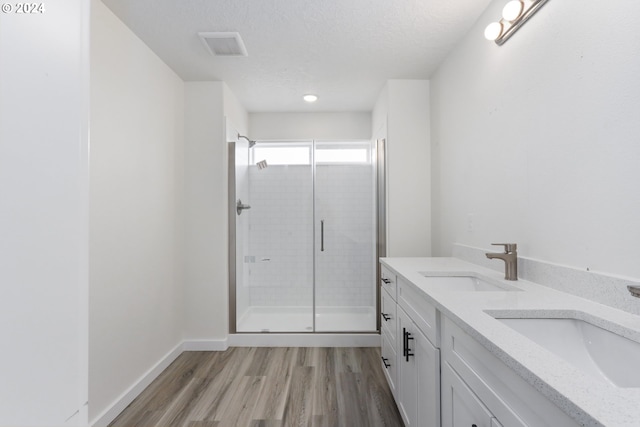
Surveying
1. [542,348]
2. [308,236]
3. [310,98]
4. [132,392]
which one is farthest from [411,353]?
[310,98]

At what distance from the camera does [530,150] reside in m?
1.50

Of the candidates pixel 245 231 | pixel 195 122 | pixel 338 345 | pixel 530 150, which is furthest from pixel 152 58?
pixel 338 345

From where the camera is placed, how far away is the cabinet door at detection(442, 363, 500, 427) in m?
0.87

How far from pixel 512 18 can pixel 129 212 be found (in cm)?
248

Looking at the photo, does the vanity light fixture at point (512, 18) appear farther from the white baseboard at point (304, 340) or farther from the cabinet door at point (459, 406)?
the white baseboard at point (304, 340)

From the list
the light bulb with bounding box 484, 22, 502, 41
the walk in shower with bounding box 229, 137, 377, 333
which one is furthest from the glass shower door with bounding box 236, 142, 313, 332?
the light bulb with bounding box 484, 22, 502, 41

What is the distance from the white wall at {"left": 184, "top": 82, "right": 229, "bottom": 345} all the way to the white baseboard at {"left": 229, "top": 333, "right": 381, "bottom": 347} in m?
0.21

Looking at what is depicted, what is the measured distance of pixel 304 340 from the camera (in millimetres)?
3025

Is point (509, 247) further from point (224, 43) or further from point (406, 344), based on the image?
point (224, 43)

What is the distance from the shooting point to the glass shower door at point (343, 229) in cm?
336

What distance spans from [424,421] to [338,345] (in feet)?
5.58

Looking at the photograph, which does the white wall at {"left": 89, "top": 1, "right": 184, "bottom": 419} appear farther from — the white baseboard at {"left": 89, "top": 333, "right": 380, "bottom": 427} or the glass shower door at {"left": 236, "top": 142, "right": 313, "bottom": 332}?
the glass shower door at {"left": 236, "top": 142, "right": 313, "bottom": 332}

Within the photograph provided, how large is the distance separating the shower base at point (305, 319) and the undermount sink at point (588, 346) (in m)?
2.19

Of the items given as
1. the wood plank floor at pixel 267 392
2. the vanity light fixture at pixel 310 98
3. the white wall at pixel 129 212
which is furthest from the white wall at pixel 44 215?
the vanity light fixture at pixel 310 98
